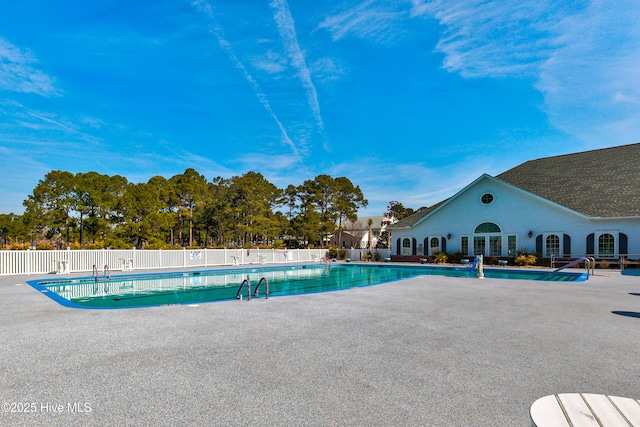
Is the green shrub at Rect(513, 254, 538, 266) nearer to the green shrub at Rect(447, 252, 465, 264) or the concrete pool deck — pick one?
the green shrub at Rect(447, 252, 465, 264)

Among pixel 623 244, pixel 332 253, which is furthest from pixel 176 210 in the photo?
pixel 623 244

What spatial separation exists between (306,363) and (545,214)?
2378cm

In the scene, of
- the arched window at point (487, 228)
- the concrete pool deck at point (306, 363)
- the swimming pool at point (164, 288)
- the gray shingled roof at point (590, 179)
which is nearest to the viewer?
the concrete pool deck at point (306, 363)

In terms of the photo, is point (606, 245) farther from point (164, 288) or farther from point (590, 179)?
point (164, 288)

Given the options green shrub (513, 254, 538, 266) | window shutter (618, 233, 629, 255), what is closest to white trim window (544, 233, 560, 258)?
green shrub (513, 254, 538, 266)

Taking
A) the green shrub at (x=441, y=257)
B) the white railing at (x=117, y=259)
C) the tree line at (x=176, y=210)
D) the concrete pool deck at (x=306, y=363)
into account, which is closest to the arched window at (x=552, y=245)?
the green shrub at (x=441, y=257)

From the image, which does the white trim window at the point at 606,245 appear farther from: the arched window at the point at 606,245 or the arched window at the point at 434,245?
the arched window at the point at 434,245

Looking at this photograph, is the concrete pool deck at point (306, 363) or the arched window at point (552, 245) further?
the arched window at point (552, 245)

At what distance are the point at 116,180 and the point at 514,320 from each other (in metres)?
33.9

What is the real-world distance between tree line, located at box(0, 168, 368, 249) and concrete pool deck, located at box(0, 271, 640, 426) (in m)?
17.1

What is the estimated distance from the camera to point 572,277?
16.0 meters

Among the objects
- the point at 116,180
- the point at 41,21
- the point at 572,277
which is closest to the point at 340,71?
the point at 41,21

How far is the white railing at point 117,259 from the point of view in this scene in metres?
15.8

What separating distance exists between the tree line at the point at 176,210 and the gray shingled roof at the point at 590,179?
768 inches
